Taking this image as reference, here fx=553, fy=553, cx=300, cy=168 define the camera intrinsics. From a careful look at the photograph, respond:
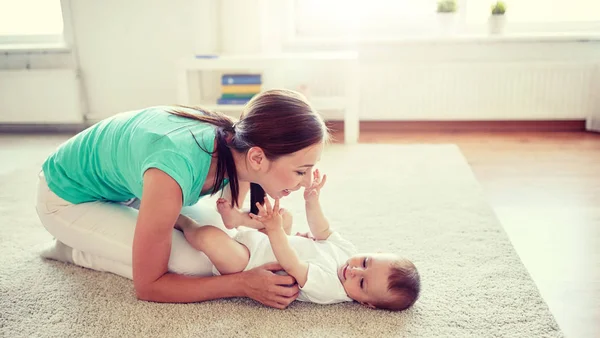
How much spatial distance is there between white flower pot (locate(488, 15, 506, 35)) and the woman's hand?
249cm

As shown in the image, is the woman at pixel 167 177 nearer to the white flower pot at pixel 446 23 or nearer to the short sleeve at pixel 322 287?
the short sleeve at pixel 322 287

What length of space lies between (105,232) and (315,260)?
0.54m

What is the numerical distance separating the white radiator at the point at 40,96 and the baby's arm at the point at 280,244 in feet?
8.27

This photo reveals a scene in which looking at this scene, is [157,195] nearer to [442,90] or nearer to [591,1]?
[442,90]

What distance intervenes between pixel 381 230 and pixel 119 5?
2.32 metres

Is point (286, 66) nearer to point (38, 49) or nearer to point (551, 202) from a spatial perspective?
point (551, 202)

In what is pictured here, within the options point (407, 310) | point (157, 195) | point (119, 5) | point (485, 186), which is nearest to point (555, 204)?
point (485, 186)

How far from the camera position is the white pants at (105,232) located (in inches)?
54.7

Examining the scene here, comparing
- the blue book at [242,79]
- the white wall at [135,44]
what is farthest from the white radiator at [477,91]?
the white wall at [135,44]

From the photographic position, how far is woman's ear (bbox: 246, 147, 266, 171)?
1.19 m

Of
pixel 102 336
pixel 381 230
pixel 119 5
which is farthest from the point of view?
pixel 119 5

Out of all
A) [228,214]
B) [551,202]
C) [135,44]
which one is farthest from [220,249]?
[135,44]

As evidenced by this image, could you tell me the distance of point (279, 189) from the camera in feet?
4.13

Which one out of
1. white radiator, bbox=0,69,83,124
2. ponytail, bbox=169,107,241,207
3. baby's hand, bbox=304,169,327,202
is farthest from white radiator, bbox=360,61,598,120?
ponytail, bbox=169,107,241,207
